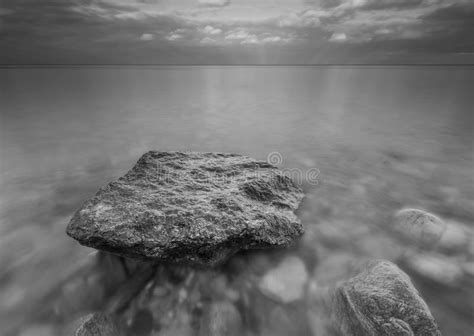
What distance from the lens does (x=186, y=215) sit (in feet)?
10.9

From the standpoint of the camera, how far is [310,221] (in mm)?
4449

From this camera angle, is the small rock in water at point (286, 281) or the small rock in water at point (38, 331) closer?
the small rock in water at point (38, 331)

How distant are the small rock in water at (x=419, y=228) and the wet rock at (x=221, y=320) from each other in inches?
110

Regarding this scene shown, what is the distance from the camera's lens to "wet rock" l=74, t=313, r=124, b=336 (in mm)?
2547

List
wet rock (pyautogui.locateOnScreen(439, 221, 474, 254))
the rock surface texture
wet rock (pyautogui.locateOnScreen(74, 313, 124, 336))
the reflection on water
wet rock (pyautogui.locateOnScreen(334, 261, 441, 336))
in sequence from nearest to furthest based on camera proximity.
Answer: wet rock (pyautogui.locateOnScreen(334, 261, 441, 336)), wet rock (pyautogui.locateOnScreen(74, 313, 124, 336)), the rock surface texture, the reflection on water, wet rock (pyautogui.locateOnScreen(439, 221, 474, 254))

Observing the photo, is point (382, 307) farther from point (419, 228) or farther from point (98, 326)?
point (98, 326)

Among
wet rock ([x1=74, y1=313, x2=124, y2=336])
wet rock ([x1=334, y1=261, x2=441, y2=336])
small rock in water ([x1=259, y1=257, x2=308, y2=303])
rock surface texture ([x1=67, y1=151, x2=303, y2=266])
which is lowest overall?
small rock in water ([x1=259, y1=257, x2=308, y2=303])

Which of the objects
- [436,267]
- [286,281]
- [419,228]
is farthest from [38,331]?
[419,228]

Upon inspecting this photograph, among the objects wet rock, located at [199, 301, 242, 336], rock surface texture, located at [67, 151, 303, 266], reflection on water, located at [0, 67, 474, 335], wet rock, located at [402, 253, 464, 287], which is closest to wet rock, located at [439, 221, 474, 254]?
reflection on water, located at [0, 67, 474, 335]

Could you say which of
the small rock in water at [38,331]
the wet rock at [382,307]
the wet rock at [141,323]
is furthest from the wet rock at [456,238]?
the small rock in water at [38,331]

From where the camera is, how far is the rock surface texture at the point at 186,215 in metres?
3.06

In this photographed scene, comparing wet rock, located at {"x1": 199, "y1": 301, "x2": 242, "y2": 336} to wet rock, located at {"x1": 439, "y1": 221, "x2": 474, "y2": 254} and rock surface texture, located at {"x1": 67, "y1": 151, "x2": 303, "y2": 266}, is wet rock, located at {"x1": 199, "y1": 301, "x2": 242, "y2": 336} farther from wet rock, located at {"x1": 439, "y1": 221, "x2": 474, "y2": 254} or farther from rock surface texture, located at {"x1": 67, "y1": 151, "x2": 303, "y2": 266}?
wet rock, located at {"x1": 439, "y1": 221, "x2": 474, "y2": 254}

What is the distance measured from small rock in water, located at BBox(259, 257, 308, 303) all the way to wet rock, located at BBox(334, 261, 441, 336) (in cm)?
48

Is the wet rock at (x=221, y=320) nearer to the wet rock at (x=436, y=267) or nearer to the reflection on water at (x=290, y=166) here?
the reflection on water at (x=290, y=166)
